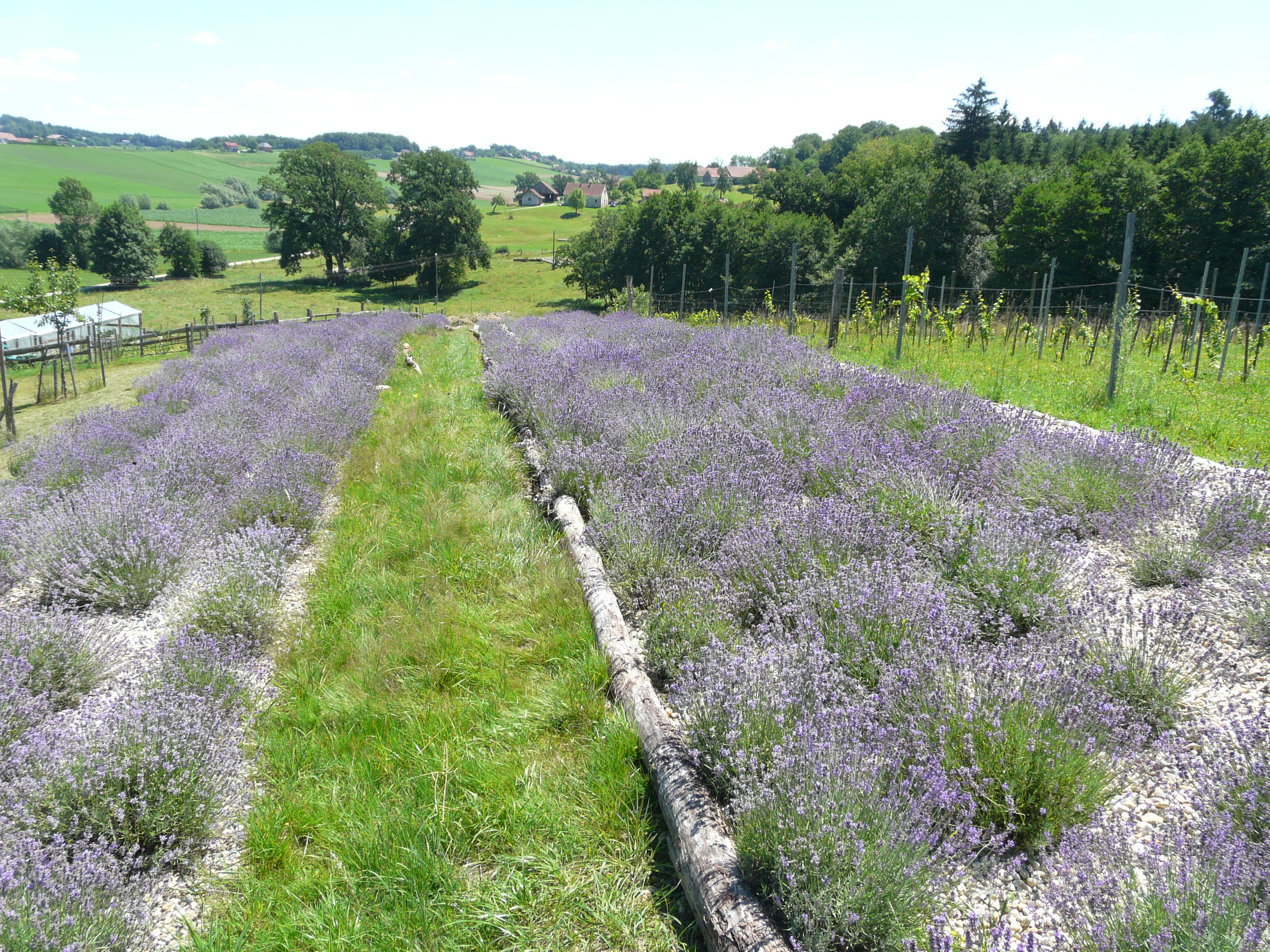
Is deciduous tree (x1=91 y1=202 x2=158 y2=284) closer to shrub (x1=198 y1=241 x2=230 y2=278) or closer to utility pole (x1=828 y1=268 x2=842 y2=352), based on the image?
shrub (x1=198 y1=241 x2=230 y2=278)

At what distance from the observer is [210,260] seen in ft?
200

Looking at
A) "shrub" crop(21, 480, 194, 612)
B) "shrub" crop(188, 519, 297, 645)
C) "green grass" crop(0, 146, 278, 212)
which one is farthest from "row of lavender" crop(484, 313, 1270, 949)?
"green grass" crop(0, 146, 278, 212)

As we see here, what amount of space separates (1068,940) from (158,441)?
8527 millimetres

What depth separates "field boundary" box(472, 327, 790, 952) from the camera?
2.10 metres

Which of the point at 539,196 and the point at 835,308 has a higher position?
the point at 539,196

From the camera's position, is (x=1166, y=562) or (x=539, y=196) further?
(x=539, y=196)

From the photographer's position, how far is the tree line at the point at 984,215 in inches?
1155

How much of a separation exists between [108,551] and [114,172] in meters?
139

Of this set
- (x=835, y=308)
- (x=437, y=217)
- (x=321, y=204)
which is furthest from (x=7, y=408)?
(x=321, y=204)

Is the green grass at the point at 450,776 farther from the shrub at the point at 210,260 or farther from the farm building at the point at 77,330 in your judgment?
the shrub at the point at 210,260

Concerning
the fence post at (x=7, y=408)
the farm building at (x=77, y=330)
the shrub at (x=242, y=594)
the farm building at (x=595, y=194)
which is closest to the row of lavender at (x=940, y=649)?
the shrub at (x=242, y=594)

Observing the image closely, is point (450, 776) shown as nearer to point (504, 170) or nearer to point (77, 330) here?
point (77, 330)

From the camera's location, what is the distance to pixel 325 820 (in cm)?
290

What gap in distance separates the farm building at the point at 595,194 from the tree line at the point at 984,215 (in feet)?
184
